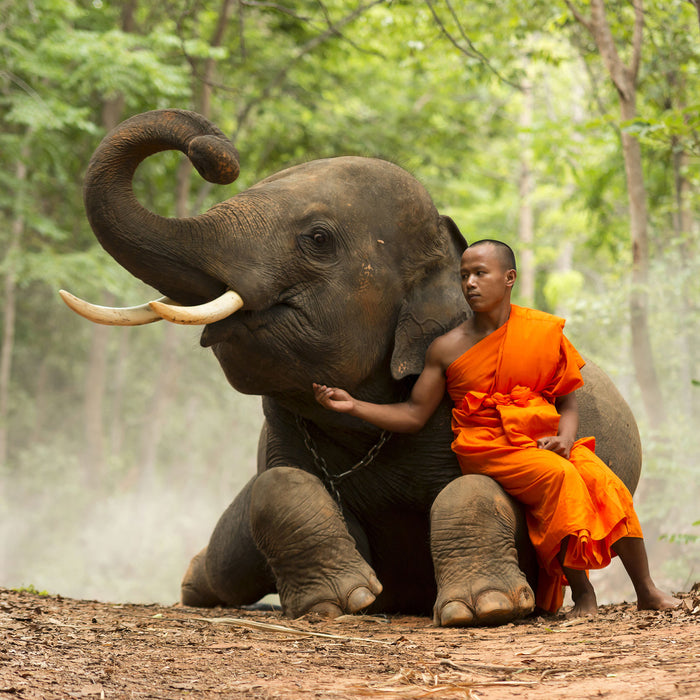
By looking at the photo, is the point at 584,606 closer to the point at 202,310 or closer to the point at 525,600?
the point at 525,600

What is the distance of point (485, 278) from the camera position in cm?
386

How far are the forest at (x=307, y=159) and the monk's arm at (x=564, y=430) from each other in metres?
1.53

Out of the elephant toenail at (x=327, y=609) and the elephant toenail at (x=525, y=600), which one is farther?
the elephant toenail at (x=327, y=609)

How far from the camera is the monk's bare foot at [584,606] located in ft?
12.2

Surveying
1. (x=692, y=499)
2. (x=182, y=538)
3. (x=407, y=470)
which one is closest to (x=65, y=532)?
(x=182, y=538)

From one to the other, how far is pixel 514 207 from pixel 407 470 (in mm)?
20453

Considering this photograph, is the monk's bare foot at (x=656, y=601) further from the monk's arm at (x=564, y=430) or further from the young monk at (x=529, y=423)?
the monk's arm at (x=564, y=430)

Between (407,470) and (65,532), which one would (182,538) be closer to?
(65,532)

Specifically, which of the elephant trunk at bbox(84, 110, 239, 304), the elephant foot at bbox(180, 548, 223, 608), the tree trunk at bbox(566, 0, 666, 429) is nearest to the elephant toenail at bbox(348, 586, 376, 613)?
the elephant trunk at bbox(84, 110, 239, 304)

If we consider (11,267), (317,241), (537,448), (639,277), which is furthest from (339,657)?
(11,267)

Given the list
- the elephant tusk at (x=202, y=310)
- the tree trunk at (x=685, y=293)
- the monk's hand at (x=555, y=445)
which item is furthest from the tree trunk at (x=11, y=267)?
the monk's hand at (x=555, y=445)

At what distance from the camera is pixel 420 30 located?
1389cm

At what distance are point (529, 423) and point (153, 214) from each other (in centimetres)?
172

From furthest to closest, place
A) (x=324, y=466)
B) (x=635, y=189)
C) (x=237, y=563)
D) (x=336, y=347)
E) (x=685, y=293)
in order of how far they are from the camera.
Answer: (x=685, y=293) → (x=635, y=189) → (x=237, y=563) → (x=324, y=466) → (x=336, y=347)
